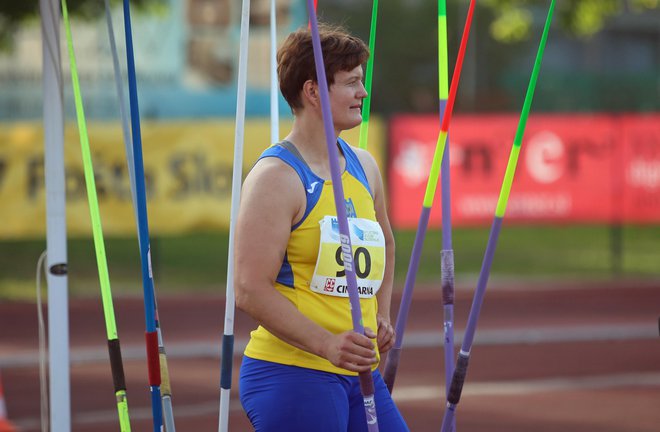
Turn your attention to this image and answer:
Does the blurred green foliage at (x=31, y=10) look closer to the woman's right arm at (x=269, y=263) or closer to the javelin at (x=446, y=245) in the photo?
the javelin at (x=446, y=245)

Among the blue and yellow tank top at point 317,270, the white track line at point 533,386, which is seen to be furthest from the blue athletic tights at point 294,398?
the white track line at point 533,386

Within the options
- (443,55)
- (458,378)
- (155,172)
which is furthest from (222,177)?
(458,378)

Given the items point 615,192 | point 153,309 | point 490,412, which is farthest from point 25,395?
point 615,192

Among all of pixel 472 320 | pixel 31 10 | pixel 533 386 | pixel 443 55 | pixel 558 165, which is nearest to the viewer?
pixel 472 320

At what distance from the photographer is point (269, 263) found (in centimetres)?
340

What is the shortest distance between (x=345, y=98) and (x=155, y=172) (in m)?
11.9

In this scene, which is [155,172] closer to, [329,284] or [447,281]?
[447,281]

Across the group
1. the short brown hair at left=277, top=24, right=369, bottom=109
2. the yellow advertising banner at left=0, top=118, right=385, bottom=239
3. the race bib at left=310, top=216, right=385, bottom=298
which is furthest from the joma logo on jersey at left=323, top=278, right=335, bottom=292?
the yellow advertising banner at left=0, top=118, right=385, bottom=239

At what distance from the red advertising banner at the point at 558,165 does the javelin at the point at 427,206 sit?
12275 mm

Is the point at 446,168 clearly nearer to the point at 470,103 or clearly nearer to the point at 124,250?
the point at 124,250

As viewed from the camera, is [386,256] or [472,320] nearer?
[472,320]

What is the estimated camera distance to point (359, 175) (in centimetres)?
372

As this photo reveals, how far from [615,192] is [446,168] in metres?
13.0

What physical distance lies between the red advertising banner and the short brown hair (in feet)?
41.9
